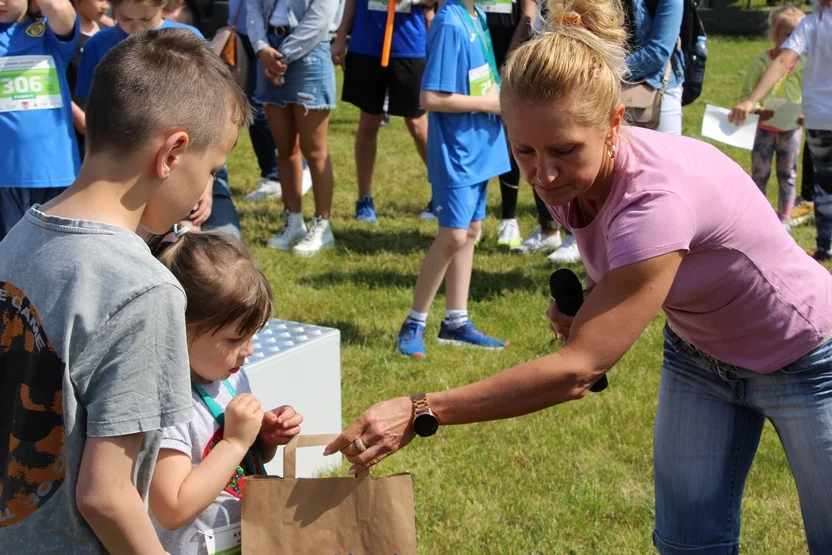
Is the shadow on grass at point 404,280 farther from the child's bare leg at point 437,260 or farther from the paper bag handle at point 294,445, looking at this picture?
the paper bag handle at point 294,445

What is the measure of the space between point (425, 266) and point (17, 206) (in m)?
1.95

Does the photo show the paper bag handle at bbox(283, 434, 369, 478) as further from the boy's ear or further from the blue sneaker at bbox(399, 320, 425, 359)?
the blue sneaker at bbox(399, 320, 425, 359)

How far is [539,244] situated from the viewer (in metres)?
6.82

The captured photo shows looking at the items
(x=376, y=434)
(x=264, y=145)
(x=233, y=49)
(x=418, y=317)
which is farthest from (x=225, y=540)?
(x=264, y=145)

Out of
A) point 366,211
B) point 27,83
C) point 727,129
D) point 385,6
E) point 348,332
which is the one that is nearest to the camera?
point 27,83

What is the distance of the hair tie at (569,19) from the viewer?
2.23 metres

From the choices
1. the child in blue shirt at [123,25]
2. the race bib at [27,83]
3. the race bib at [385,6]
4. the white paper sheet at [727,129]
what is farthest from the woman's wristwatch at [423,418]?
the white paper sheet at [727,129]

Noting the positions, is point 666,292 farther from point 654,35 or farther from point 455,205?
point 654,35

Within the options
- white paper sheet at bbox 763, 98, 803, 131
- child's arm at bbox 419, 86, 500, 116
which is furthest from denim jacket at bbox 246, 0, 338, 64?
white paper sheet at bbox 763, 98, 803, 131

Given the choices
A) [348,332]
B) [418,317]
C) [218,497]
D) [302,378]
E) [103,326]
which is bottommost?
[348,332]

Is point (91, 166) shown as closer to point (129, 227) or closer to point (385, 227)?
point (129, 227)

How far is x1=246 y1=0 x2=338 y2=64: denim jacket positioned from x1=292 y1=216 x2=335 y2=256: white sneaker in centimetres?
111

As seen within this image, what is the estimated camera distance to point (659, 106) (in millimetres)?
5664

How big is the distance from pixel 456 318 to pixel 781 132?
3677 mm
